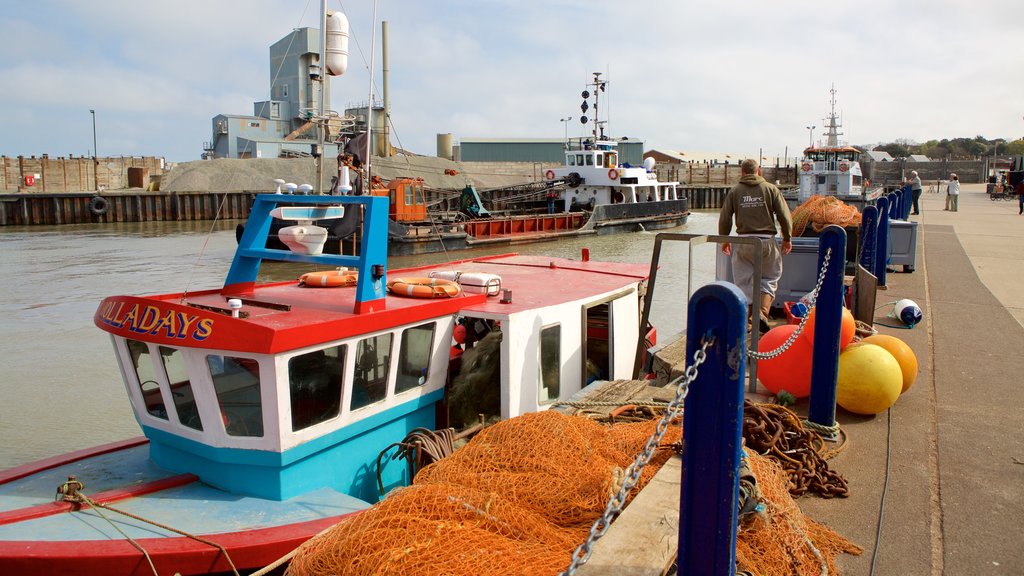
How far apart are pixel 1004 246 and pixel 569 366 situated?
1521 cm

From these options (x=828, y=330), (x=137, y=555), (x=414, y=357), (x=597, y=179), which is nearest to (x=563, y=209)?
(x=597, y=179)

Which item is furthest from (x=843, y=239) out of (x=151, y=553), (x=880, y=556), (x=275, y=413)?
(x=151, y=553)

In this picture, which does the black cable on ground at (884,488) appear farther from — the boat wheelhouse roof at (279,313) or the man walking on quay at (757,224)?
the boat wheelhouse roof at (279,313)

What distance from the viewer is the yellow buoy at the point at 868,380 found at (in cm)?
554

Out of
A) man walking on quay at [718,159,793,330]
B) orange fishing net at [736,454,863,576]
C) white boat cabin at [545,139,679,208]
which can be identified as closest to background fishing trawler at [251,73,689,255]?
white boat cabin at [545,139,679,208]

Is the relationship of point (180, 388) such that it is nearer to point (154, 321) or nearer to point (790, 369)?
point (154, 321)

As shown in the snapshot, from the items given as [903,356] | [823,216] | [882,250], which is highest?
[823,216]

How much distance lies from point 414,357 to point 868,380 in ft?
11.6

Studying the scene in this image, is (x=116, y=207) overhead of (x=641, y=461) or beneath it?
overhead

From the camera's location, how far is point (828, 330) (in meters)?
5.12

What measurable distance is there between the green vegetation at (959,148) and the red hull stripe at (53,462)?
4073 inches

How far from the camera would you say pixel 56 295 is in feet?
64.6

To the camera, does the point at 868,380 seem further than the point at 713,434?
Yes

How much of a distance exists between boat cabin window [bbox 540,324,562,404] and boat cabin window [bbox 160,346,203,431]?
2992 mm
